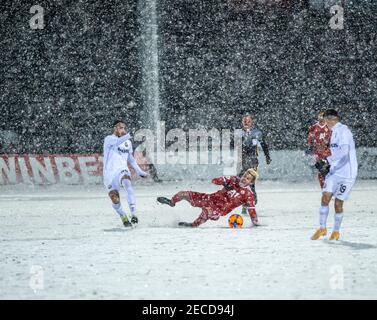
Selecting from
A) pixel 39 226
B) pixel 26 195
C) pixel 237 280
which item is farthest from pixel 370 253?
pixel 26 195

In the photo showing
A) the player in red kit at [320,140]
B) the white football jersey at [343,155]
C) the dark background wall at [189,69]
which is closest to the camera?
the white football jersey at [343,155]

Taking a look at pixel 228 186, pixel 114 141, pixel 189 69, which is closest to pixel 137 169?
pixel 114 141

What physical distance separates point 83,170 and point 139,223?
1119cm

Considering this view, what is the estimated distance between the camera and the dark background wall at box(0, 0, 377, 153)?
28.5 m

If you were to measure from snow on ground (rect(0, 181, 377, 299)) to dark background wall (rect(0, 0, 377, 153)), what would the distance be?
42.0ft

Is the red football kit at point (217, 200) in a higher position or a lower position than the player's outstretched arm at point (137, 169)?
lower

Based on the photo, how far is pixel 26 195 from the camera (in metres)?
20.3

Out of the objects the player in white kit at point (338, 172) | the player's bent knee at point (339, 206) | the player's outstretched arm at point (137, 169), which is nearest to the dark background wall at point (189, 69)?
the player's outstretched arm at point (137, 169)

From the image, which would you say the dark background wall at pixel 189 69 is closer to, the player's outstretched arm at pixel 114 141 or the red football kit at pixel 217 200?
the player's outstretched arm at pixel 114 141

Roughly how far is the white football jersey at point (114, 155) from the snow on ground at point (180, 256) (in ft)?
2.91

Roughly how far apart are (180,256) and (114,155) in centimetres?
405

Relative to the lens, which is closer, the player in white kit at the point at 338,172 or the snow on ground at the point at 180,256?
the snow on ground at the point at 180,256

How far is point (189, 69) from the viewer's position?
28.9 meters

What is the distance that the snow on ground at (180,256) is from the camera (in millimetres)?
7340
